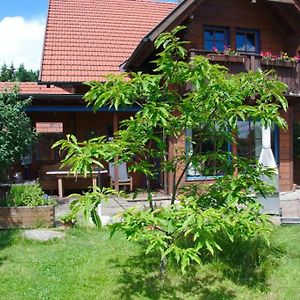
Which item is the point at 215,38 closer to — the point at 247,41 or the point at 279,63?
the point at 247,41

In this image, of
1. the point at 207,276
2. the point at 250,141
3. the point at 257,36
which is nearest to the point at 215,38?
the point at 257,36

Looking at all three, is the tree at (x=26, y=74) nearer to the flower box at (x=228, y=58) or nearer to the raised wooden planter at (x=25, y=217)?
the flower box at (x=228, y=58)

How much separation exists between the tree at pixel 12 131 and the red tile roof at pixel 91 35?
2.88 m

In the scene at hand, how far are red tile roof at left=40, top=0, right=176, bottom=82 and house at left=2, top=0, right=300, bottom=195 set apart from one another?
33 mm

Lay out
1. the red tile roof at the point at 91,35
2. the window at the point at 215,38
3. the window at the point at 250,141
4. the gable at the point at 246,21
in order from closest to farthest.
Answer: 1. the gable at the point at 246,21
2. the window at the point at 215,38
3. the window at the point at 250,141
4. the red tile roof at the point at 91,35

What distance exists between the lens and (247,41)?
493 inches

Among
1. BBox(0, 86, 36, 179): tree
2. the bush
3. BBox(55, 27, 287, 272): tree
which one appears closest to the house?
BBox(0, 86, 36, 179): tree

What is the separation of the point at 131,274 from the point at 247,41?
9767 millimetres

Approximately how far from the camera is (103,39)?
46.3 ft

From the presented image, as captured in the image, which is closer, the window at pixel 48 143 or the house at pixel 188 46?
the house at pixel 188 46

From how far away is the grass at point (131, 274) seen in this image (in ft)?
14.4

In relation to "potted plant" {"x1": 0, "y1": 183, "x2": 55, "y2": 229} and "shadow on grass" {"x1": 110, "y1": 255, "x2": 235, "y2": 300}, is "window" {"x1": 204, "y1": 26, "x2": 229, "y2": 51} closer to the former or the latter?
"potted plant" {"x1": 0, "y1": 183, "x2": 55, "y2": 229}

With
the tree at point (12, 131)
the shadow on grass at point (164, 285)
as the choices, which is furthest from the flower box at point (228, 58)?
the shadow on grass at point (164, 285)

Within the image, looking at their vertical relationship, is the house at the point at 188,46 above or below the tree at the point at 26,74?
below
